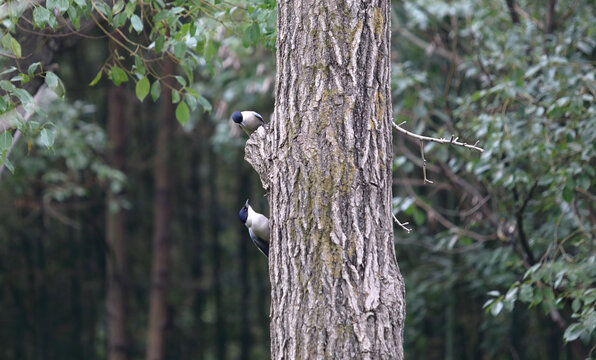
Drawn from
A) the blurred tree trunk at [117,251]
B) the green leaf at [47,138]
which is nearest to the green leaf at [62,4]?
the green leaf at [47,138]

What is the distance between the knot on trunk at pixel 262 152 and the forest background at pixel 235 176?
1.56 feet

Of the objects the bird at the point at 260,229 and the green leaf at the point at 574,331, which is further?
the bird at the point at 260,229

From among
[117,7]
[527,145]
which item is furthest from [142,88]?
[527,145]

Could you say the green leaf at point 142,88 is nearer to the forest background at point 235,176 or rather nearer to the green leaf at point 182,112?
the forest background at point 235,176

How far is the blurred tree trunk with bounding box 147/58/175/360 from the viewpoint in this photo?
6.48 meters

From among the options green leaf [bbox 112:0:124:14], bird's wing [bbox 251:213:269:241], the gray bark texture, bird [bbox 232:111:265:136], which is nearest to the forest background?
green leaf [bbox 112:0:124:14]

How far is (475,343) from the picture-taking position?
19.7 feet

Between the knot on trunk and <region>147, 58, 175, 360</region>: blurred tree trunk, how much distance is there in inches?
183

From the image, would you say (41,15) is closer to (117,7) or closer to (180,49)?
(117,7)

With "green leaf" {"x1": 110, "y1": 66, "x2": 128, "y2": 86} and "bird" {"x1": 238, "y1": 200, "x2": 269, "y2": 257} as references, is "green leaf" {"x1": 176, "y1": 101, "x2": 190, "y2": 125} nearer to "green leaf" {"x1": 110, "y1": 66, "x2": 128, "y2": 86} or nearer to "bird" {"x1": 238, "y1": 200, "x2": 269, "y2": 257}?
"green leaf" {"x1": 110, "y1": 66, "x2": 128, "y2": 86}

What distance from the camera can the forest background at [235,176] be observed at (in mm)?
2480

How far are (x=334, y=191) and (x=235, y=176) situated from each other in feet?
A: 18.9

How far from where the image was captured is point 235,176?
291 inches

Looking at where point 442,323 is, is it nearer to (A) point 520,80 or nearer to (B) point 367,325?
(A) point 520,80
